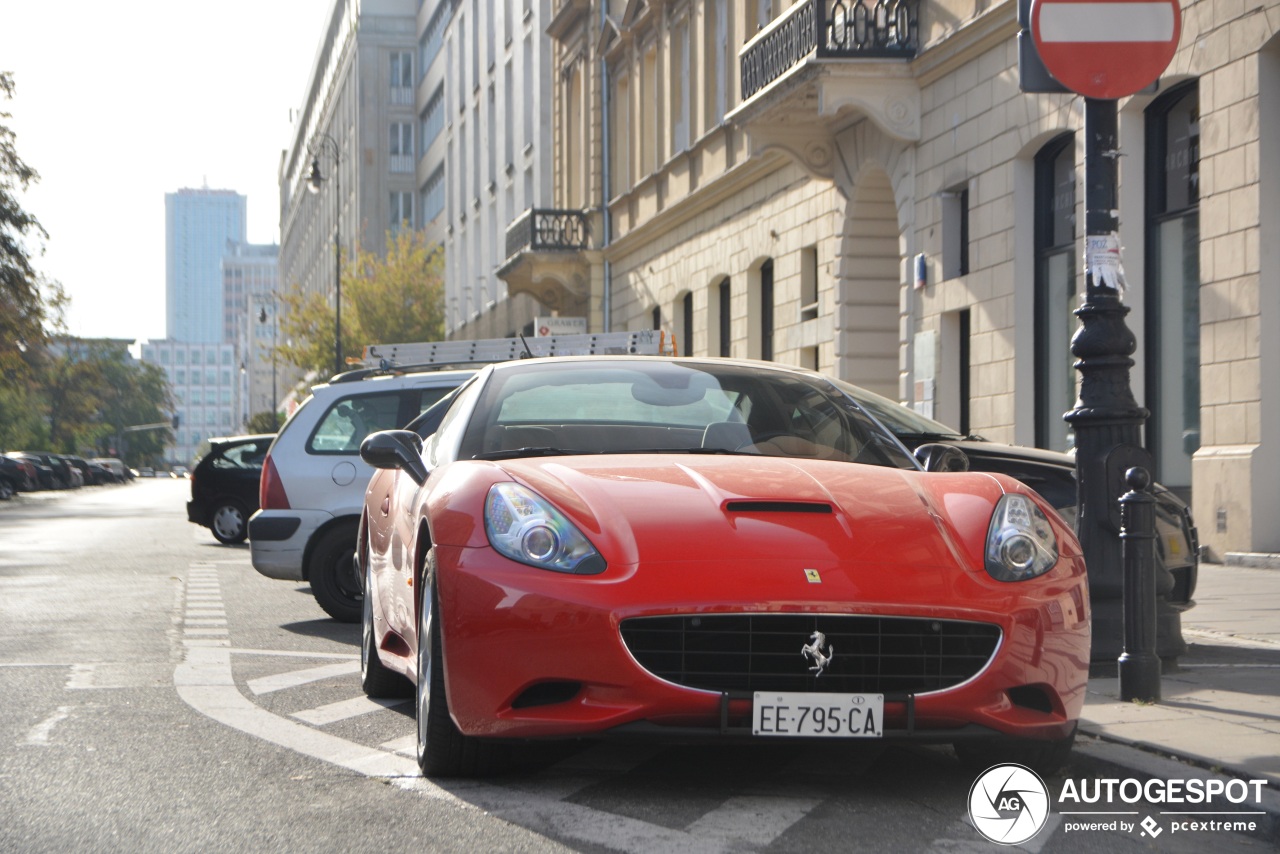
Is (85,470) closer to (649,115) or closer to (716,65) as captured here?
(649,115)

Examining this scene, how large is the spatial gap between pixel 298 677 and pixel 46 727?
1.89m

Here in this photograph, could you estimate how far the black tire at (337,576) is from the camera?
11914mm

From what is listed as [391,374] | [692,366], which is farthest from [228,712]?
[391,374]

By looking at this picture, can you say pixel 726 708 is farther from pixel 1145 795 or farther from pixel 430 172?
pixel 430 172

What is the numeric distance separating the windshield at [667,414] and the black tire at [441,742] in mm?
748

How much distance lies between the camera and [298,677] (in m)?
8.55

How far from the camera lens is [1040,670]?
5234mm

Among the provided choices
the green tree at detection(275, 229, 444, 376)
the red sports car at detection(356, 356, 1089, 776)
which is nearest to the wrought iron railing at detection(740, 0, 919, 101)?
the red sports car at detection(356, 356, 1089, 776)

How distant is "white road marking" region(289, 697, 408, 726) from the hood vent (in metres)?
2.28

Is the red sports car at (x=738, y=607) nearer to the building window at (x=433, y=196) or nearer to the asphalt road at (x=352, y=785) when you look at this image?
the asphalt road at (x=352, y=785)

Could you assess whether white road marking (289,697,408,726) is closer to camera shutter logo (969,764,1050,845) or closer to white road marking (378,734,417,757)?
white road marking (378,734,417,757)

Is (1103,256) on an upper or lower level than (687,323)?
lower

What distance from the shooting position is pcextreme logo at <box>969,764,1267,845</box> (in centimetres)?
498

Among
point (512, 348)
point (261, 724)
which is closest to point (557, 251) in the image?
point (512, 348)
